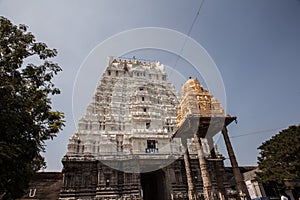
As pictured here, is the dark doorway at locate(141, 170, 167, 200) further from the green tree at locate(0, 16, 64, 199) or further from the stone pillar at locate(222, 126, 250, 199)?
the green tree at locate(0, 16, 64, 199)

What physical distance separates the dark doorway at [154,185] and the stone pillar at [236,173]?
13.4 meters

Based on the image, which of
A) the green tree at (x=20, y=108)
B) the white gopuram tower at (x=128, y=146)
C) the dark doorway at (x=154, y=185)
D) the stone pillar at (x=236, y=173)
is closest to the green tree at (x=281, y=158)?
the white gopuram tower at (x=128, y=146)

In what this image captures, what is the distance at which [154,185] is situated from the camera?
26.8m

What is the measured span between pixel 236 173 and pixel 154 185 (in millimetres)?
18993

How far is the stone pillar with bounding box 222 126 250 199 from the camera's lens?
9.65 m

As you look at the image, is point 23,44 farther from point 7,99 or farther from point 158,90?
point 158,90

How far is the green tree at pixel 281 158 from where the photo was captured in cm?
1698

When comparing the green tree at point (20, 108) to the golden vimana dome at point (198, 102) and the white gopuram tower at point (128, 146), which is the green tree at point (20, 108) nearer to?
the golden vimana dome at point (198, 102)

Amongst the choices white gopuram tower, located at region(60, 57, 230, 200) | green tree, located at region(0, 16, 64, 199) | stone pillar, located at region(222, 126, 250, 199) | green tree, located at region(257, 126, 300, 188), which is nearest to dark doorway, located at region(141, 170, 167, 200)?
white gopuram tower, located at region(60, 57, 230, 200)

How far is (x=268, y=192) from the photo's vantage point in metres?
21.4

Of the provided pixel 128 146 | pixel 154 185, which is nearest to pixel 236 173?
pixel 128 146

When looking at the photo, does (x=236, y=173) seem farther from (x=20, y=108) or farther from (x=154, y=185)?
(x=154, y=185)

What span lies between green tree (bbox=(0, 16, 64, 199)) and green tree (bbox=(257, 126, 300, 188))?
65.0ft

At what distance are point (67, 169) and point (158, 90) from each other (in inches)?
772
